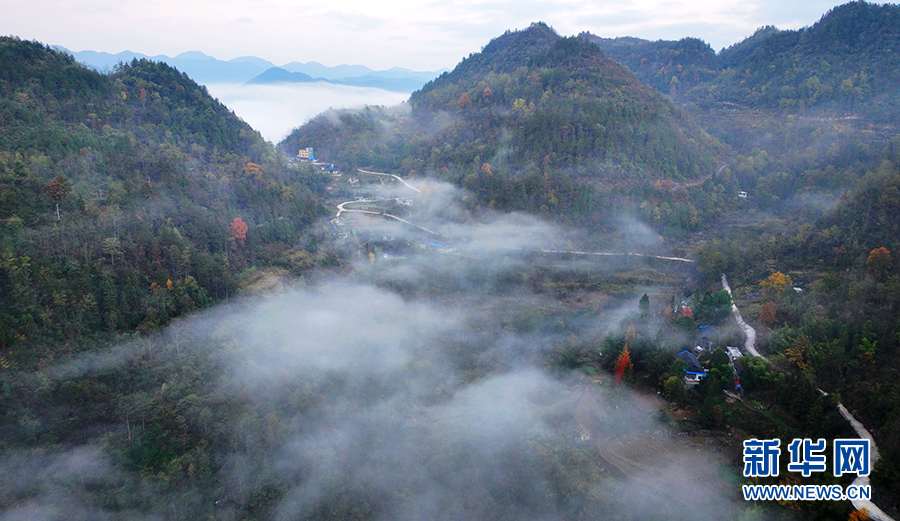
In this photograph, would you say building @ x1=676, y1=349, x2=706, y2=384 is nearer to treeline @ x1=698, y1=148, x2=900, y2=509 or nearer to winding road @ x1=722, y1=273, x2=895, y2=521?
winding road @ x1=722, y1=273, x2=895, y2=521

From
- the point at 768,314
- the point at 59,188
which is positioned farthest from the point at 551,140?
the point at 59,188

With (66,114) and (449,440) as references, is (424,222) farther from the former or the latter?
(449,440)

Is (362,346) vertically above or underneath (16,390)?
underneath

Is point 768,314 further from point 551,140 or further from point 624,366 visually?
point 551,140

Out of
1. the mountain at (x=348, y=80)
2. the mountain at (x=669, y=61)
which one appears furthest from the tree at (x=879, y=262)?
the mountain at (x=348, y=80)

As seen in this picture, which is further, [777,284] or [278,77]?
[278,77]

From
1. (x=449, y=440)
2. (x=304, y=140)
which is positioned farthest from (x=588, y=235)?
(x=304, y=140)
